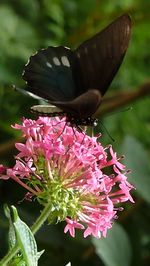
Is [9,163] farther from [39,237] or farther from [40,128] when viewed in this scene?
[40,128]

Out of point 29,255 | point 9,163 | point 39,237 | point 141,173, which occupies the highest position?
point 9,163

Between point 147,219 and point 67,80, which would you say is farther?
point 147,219

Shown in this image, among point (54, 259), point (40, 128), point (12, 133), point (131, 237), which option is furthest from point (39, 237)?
point (40, 128)

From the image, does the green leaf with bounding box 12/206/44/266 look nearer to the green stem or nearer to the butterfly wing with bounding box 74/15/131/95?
the green stem

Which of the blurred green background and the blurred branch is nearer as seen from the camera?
the blurred green background

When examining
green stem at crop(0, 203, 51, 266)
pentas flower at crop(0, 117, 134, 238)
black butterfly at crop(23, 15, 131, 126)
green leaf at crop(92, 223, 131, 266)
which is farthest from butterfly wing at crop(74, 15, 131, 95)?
green leaf at crop(92, 223, 131, 266)

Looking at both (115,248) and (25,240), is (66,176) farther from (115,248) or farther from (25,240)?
(115,248)

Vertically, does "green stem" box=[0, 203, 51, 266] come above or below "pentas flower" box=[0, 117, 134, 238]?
below
